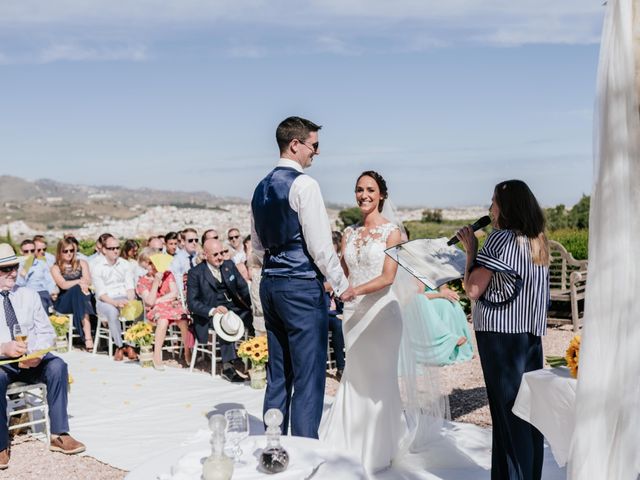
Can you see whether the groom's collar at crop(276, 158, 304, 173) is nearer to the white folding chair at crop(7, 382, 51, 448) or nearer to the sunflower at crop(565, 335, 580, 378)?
the sunflower at crop(565, 335, 580, 378)

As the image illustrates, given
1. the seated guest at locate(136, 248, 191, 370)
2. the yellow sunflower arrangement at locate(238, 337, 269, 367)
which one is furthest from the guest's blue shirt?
the yellow sunflower arrangement at locate(238, 337, 269, 367)

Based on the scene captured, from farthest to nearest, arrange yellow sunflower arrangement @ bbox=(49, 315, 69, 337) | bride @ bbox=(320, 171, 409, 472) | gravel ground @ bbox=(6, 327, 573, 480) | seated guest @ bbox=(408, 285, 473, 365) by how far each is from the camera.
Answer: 1. yellow sunflower arrangement @ bbox=(49, 315, 69, 337)
2. seated guest @ bbox=(408, 285, 473, 365)
3. gravel ground @ bbox=(6, 327, 573, 480)
4. bride @ bbox=(320, 171, 409, 472)

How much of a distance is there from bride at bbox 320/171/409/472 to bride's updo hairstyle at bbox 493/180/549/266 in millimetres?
1118

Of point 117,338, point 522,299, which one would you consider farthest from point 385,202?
point 117,338

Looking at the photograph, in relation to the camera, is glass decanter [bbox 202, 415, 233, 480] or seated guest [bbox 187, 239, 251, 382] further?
seated guest [bbox 187, 239, 251, 382]

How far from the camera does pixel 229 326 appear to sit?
771 cm

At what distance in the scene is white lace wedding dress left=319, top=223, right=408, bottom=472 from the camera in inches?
188

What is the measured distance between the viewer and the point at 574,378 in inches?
131

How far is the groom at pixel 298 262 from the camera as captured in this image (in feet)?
14.3

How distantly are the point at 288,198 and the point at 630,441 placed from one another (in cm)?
237

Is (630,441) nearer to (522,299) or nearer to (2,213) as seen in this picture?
(522,299)

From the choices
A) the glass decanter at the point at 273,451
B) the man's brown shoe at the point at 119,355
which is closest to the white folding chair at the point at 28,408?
the man's brown shoe at the point at 119,355

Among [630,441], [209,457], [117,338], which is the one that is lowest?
[117,338]

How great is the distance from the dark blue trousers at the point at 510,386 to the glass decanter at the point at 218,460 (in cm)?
153
